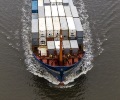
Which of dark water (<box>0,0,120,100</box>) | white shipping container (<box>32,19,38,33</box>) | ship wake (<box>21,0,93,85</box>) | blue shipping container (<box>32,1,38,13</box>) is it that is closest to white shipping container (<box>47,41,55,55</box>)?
white shipping container (<box>32,19,38,33</box>)

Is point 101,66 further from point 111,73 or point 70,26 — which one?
point 70,26

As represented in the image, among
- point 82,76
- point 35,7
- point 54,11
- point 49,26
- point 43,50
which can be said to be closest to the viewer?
point 43,50

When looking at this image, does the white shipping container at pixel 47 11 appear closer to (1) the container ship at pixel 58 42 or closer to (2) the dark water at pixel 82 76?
(1) the container ship at pixel 58 42

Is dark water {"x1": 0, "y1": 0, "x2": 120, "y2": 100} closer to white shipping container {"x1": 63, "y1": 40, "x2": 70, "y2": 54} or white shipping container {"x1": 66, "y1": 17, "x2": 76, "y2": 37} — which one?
white shipping container {"x1": 63, "y1": 40, "x2": 70, "y2": 54}

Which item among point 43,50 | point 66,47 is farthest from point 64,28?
point 43,50

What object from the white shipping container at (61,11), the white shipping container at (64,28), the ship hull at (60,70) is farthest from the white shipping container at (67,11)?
the ship hull at (60,70)

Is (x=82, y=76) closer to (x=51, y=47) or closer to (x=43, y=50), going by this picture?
(x=51, y=47)

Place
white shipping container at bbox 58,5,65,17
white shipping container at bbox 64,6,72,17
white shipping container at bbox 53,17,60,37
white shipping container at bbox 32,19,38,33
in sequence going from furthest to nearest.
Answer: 1. white shipping container at bbox 64,6,72,17
2. white shipping container at bbox 58,5,65,17
3. white shipping container at bbox 32,19,38,33
4. white shipping container at bbox 53,17,60,37
